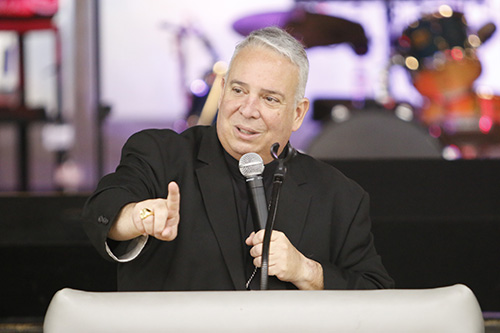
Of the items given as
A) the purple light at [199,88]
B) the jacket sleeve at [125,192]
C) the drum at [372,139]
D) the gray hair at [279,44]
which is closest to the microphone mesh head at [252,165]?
the jacket sleeve at [125,192]

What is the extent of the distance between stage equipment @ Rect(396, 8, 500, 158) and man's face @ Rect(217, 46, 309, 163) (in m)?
3.53

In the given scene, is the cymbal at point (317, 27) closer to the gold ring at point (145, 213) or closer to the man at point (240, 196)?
the man at point (240, 196)

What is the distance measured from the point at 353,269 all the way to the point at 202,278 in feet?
1.06

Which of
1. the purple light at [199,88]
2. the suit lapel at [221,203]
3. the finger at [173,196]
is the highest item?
the finger at [173,196]

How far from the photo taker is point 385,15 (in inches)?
233

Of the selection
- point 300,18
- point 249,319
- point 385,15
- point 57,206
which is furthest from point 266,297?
point 385,15

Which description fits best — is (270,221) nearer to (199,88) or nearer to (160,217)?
(160,217)

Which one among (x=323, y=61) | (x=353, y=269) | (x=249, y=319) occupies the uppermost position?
(x=249, y=319)

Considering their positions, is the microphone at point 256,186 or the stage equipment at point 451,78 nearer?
the microphone at point 256,186

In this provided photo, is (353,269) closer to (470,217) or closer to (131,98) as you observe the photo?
(470,217)

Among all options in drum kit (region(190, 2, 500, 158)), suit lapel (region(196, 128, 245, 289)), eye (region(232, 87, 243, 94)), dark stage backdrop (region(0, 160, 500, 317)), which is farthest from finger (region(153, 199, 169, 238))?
drum kit (region(190, 2, 500, 158))

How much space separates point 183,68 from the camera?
5891mm

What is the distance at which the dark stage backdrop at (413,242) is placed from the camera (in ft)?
7.41

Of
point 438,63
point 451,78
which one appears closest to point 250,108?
point 438,63
